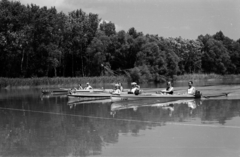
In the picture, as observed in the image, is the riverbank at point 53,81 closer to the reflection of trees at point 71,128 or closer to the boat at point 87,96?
the boat at point 87,96

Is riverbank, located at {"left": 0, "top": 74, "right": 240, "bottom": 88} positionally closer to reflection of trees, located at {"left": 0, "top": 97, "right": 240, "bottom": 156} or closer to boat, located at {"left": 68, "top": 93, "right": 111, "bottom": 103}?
boat, located at {"left": 68, "top": 93, "right": 111, "bottom": 103}

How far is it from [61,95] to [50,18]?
2723cm

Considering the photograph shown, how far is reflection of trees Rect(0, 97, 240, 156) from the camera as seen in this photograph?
12508 mm

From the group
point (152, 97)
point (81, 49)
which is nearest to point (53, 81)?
point (81, 49)

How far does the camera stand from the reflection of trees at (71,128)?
12508 mm

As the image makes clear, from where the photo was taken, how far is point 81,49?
7281 cm

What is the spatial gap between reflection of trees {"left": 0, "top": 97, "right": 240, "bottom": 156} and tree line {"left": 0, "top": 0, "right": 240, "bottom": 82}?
3996 cm

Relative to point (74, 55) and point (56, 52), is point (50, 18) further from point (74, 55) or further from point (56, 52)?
point (74, 55)

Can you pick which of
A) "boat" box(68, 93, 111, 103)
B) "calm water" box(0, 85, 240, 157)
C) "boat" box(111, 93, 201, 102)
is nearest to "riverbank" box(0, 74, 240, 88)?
"boat" box(68, 93, 111, 103)

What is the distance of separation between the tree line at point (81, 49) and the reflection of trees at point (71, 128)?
39963 mm

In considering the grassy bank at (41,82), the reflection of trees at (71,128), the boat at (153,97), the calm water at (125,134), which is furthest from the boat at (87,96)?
the grassy bank at (41,82)

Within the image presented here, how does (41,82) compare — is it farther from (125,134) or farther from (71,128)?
(125,134)

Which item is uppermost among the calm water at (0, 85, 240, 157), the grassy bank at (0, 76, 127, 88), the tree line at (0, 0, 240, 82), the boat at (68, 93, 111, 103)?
the tree line at (0, 0, 240, 82)

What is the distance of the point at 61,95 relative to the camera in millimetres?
39844
